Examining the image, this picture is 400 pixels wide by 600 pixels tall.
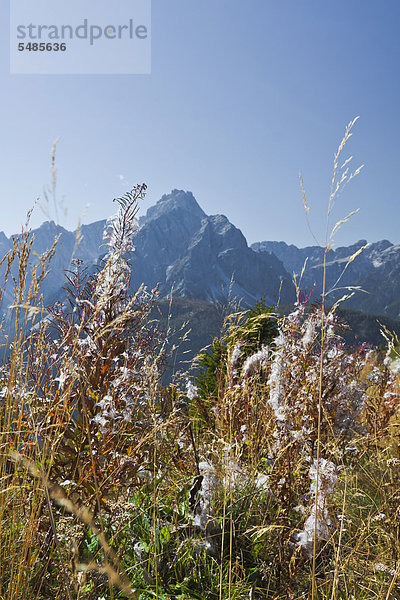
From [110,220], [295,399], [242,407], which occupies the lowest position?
[242,407]

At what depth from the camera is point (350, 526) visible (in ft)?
7.57

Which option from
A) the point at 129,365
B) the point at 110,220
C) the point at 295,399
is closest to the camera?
the point at 110,220

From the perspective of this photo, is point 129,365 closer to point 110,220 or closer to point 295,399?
point 110,220

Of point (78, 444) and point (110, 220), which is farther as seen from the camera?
point (110, 220)

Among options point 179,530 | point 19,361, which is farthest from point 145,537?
point 19,361

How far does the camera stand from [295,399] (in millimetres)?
2672

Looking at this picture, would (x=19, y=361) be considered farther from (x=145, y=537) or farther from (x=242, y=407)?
(x=242, y=407)

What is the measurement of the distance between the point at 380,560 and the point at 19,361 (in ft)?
7.09

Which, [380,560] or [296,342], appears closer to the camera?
[380,560]

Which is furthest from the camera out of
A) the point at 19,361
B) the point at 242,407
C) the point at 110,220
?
the point at 242,407

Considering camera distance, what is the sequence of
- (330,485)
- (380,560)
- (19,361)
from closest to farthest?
(19,361) < (330,485) < (380,560)

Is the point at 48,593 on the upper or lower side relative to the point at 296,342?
lower

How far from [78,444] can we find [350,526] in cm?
186

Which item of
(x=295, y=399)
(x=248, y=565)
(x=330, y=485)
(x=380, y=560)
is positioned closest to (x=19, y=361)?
(x=330, y=485)
